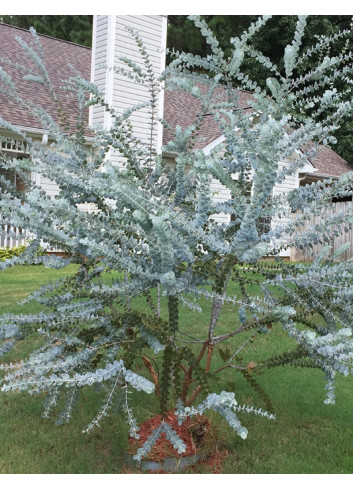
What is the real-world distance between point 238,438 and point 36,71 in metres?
12.0

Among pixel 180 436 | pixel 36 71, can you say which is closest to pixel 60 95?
pixel 36 71

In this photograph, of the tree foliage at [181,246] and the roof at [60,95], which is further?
the roof at [60,95]

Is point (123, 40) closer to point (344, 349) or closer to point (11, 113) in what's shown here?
point (11, 113)

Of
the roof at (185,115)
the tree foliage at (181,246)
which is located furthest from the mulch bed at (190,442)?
the roof at (185,115)

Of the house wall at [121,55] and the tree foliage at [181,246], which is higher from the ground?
the house wall at [121,55]

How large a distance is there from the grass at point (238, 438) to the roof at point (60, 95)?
29.5 ft

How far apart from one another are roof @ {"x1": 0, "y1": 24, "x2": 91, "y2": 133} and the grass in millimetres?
8313

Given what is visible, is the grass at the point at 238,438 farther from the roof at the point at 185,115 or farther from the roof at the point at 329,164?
the roof at the point at 329,164

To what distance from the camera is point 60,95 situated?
12859 mm

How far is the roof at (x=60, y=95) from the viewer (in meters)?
12.5

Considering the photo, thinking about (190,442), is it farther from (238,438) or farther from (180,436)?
(238,438)

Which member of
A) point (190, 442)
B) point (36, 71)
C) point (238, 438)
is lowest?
point (238, 438)

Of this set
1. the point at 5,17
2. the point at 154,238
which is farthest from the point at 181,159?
the point at 5,17

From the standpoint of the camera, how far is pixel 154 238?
8.29 feet
